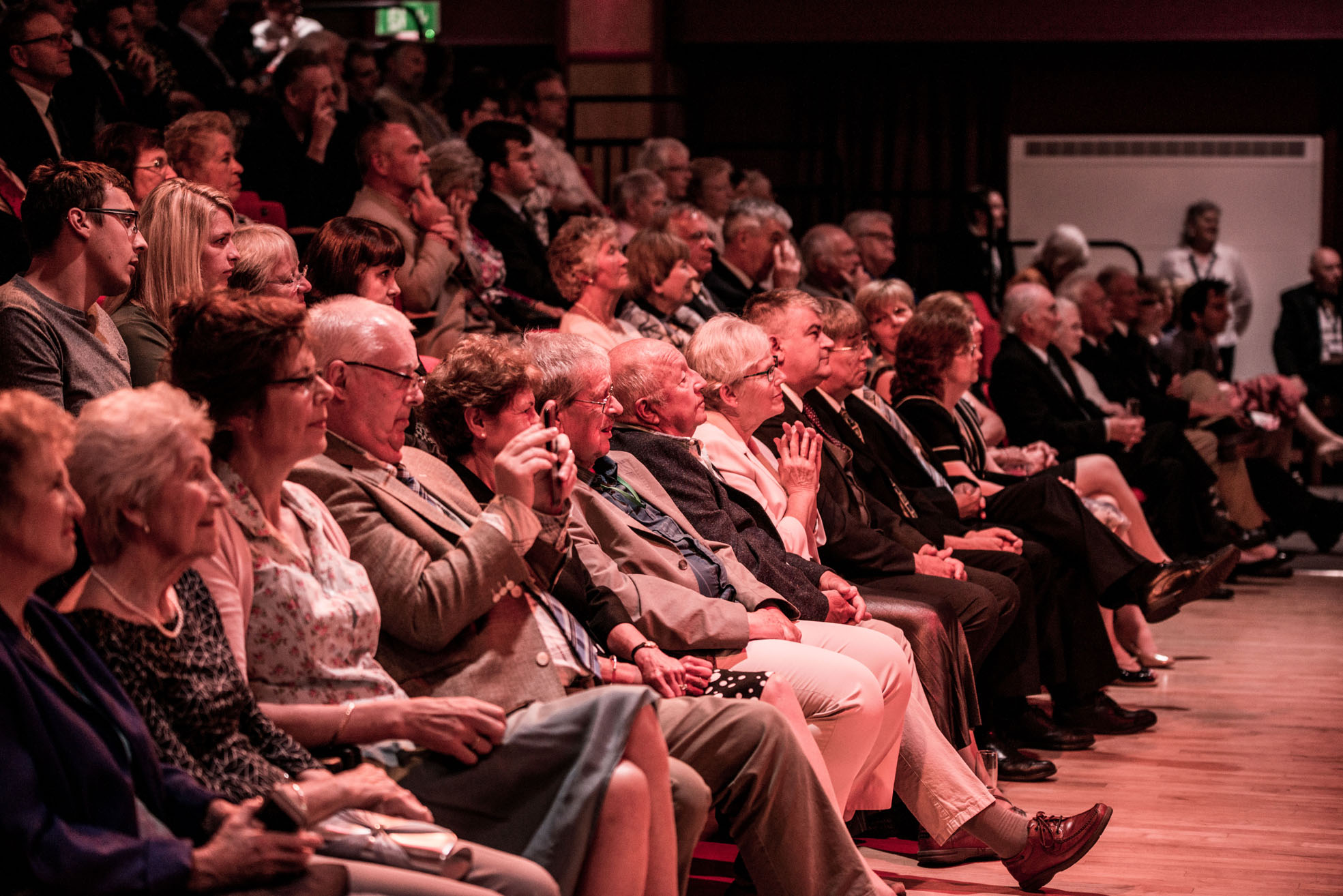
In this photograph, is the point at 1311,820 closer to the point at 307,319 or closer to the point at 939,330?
the point at 939,330

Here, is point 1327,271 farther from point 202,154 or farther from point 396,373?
point 396,373

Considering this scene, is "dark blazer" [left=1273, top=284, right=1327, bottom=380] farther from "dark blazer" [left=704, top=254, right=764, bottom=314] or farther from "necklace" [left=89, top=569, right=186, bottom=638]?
"necklace" [left=89, top=569, right=186, bottom=638]

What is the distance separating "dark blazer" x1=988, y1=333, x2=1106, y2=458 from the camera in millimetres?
5574

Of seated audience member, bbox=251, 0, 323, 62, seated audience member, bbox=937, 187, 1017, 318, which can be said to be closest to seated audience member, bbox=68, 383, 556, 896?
seated audience member, bbox=251, 0, 323, 62

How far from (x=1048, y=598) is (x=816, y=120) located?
635 cm

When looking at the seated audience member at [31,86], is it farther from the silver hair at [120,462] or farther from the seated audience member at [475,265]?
Result: the silver hair at [120,462]

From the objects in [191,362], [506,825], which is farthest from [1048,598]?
[191,362]

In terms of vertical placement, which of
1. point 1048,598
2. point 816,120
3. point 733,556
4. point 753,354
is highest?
point 816,120

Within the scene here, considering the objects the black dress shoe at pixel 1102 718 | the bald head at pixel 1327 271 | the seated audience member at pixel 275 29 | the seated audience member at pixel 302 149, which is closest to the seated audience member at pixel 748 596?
the black dress shoe at pixel 1102 718

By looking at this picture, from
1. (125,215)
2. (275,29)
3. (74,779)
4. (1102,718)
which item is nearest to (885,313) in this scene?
(1102,718)

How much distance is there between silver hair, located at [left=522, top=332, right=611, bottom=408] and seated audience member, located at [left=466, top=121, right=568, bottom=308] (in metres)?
2.38

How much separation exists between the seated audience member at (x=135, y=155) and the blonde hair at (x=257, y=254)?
73cm

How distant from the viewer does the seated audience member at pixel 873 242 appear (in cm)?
704

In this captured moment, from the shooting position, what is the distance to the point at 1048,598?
13.7ft
